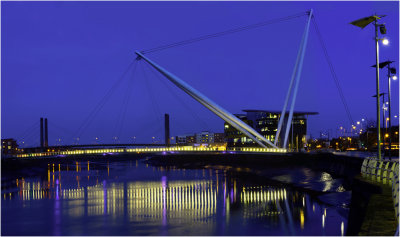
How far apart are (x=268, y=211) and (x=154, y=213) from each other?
291 inches

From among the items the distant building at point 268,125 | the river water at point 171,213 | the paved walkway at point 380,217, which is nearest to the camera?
the paved walkway at point 380,217

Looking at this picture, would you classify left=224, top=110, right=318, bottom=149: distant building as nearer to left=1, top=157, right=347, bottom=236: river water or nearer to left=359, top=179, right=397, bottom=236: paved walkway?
left=1, top=157, right=347, bottom=236: river water

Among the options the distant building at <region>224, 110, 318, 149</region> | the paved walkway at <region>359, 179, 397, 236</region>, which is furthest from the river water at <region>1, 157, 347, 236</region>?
the distant building at <region>224, 110, 318, 149</region>

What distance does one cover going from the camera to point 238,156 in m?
86.4

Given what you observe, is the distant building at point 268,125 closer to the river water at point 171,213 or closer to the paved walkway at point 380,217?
the river water at point 171,213

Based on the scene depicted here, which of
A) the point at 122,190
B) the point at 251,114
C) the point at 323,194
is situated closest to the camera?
the point at 323,194

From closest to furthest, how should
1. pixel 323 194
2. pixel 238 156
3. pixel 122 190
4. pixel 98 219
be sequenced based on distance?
pixel 98 219
pixel 323 194
pixel 122 190
pixel 238 156

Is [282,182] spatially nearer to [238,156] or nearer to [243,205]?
[243,205]

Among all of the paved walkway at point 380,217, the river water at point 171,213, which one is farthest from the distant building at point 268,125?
the paved walkway at point 380,217

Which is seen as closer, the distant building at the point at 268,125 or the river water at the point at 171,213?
the river water at the point at 171,213

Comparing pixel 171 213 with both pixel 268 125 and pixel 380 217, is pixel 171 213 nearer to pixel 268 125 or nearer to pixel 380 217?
pixel 380 217

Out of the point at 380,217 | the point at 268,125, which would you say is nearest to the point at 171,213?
the point at 380,217

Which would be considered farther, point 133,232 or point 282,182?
point 282,182

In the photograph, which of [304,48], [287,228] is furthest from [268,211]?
[304,48]
